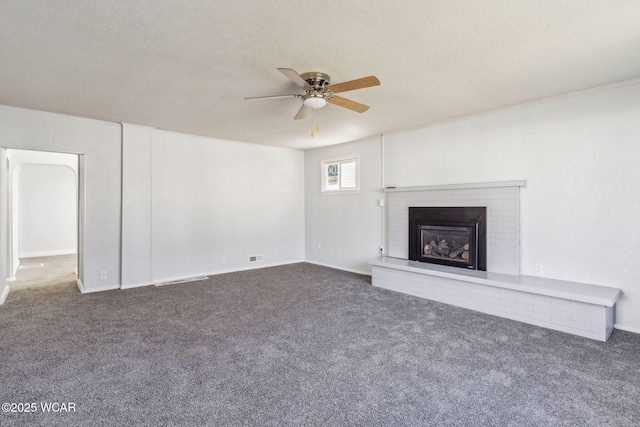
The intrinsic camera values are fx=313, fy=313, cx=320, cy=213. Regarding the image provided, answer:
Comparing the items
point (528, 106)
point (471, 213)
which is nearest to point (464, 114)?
point (528, 106)

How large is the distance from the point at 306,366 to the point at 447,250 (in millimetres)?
2891

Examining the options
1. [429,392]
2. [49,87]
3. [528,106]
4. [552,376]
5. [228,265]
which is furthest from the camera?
[228,265]

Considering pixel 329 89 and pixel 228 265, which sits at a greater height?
pixel 329 89

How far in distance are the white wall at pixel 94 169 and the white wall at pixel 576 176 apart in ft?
16.9

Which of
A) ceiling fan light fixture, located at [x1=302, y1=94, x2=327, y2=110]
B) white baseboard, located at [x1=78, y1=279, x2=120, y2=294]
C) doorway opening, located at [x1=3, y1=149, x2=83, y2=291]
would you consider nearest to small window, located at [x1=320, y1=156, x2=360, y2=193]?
ceiling fan light fixture, located at [x1=302, y1=94, x2=327, y2=110]

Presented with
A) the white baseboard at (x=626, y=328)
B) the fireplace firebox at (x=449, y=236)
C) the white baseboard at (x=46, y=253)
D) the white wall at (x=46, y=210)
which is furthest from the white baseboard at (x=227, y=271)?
the white wall at (x=46, y=210)

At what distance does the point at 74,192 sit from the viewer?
849 centimetres

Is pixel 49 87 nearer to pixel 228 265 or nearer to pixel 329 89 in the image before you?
pixel 329 89

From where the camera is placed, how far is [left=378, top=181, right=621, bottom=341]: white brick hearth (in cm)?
301

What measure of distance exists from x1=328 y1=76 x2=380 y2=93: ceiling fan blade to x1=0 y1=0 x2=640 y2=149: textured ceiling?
21 centimetres

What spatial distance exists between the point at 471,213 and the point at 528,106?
1444 millimetres

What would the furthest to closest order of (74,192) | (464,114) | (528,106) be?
1. (74,192)
2. (464,114)
3. (528,106)

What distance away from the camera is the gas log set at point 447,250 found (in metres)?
4.30

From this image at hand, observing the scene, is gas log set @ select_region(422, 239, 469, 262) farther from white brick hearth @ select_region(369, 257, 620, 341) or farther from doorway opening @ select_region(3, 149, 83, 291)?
doorway opening @ select_region(3, 149, 83, 291)
